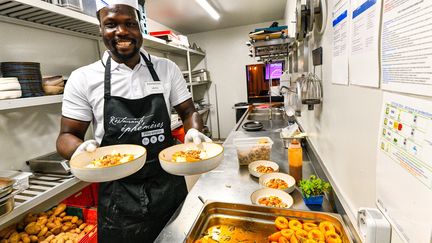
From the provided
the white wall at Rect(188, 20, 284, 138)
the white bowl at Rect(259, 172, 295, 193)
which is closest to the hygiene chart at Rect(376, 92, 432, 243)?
the white bowl at Rect(259, 172, 295, 193)

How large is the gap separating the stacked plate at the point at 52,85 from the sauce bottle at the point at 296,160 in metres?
1.64

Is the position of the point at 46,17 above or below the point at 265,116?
above

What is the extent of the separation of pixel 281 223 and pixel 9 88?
1.57m

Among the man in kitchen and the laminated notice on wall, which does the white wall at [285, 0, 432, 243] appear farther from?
the man in kitchen

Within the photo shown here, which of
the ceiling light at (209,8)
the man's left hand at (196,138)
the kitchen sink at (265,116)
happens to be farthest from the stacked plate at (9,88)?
the kitchen sink at (265,116)

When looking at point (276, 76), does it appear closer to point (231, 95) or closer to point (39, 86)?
point (231, 95)

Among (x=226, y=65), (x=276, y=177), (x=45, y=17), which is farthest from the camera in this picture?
(x=226, y=65)

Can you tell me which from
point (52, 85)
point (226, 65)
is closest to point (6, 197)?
point (52, 85)

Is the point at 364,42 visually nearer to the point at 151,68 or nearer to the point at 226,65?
the point at 151,68

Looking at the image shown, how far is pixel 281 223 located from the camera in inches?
33.4

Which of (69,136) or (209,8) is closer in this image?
(69,136)

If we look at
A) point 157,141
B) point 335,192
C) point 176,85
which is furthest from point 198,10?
point 335,192

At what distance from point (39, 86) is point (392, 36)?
5.99 ft

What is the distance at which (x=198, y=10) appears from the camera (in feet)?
12.1
